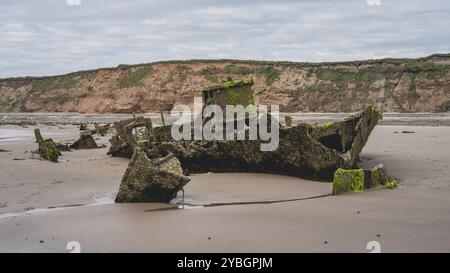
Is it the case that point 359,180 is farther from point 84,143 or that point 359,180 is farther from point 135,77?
point 135,77

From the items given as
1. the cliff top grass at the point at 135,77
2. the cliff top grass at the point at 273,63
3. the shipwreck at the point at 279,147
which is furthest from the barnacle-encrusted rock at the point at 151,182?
the cliff top grass at the point at 135,77

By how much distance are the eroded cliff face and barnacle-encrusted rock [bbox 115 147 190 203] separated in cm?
4248

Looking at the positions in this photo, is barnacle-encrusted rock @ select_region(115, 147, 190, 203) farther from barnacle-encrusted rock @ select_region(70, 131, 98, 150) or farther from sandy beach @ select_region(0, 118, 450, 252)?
barnacle-encrusted rock @ select_region(70, 131, 98, 150)

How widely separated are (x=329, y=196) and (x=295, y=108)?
4895 cm

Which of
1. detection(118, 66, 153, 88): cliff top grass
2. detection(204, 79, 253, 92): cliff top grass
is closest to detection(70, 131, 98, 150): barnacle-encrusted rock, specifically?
detection(204, 79, 253, 92): cliff top grass

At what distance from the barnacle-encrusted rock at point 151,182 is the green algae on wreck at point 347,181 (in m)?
2.36

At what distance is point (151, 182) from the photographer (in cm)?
856

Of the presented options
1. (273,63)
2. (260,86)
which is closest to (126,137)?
(260,86)

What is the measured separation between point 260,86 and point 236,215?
55074 millimetres

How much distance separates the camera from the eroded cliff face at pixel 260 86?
50.8m

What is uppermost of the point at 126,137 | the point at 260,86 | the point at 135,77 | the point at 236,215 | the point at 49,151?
the point at 135,77

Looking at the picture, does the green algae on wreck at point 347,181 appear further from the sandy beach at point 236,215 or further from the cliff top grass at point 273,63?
the cliff top grass at point 273,63

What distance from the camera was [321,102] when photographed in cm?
5562
